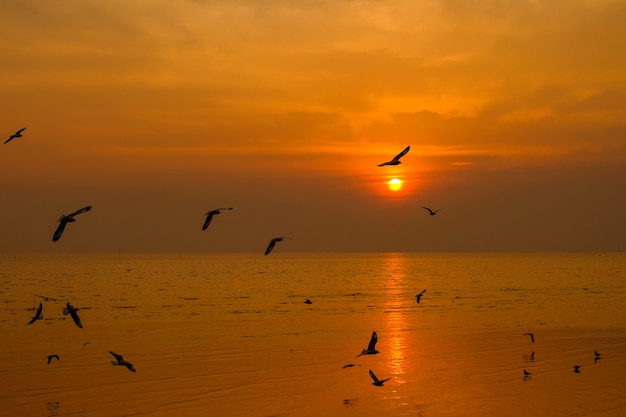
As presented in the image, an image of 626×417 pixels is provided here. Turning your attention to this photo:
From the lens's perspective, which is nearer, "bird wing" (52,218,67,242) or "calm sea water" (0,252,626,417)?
"bird wing" (52,218,67,242)

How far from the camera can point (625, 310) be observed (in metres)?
58.9

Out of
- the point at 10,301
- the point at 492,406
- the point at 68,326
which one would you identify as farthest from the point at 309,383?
the point at 10,301

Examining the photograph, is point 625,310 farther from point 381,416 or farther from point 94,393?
point 94,393

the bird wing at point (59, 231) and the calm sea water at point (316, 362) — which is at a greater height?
the bird wing at point (59, 231)

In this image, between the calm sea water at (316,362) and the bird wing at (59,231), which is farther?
the calm sea water at (316,362)

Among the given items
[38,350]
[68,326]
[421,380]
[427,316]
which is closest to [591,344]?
[421,380]

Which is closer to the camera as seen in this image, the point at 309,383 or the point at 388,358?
the point at 309,383

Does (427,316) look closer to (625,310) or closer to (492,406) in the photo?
(625,310)

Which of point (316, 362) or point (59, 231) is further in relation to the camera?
point (316, 362)

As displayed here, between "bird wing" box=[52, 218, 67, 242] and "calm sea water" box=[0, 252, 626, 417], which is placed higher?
"bird wing" box=[52, 218, 67, 242]

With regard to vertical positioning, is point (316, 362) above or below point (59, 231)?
below

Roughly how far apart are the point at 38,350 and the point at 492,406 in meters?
23.0

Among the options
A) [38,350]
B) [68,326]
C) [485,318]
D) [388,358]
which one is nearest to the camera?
[388,358]

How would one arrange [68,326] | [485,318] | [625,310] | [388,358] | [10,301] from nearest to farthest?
[388,358] < [68,326] < [485,318] < [625,310] < [10,301]
